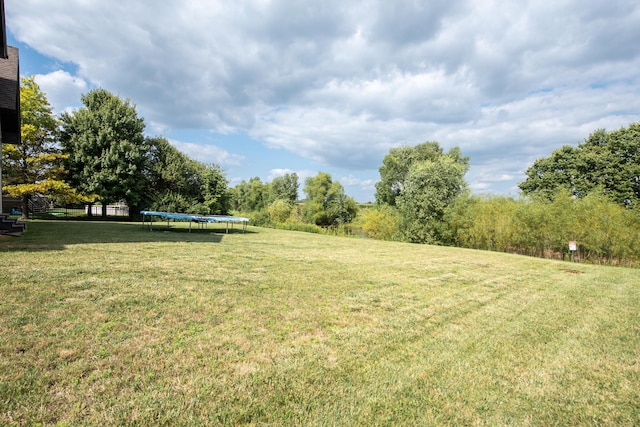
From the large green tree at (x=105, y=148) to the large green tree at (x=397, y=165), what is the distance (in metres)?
21.1

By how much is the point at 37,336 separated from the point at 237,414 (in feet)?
5.74

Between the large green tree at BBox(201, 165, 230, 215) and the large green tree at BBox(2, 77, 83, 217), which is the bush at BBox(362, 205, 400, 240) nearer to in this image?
the large green tree at BBox(201, 165, 230, 215)

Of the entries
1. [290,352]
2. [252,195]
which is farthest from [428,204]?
[252,195]

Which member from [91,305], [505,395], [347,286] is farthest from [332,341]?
[91,305]

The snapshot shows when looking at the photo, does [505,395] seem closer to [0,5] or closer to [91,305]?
[91,305]

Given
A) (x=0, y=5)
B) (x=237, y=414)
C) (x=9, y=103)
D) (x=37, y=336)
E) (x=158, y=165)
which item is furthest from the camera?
(x=158, y=165)

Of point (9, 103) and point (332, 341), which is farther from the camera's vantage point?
point (9, 103)

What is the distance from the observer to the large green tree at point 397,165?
2834cm

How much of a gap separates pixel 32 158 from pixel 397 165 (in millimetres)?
26351

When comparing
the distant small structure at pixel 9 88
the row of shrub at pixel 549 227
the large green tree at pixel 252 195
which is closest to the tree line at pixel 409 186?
the row of shrub at pixel 549 227

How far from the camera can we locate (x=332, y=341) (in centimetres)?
254

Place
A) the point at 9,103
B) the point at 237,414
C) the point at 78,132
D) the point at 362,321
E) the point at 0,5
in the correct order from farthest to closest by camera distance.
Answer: the point at 78,132 → the point at 9,103 → the point at 0,5 → the point at 362,321 → the point at 237,414

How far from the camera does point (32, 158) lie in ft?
46.4

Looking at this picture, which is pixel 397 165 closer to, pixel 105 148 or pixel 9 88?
pixel 105 148
